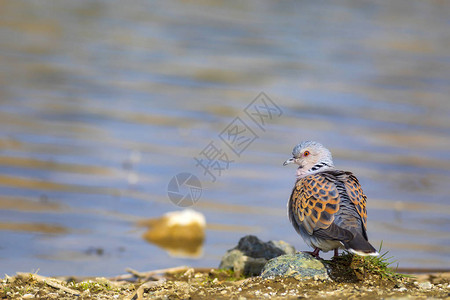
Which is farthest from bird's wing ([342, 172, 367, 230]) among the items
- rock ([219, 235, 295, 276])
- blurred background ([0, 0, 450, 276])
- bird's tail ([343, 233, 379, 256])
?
blurred background ([0, 0, 450, 276])

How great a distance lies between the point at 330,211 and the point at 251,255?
4.98ft

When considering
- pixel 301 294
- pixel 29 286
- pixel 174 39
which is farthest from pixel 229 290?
pixel 174 39

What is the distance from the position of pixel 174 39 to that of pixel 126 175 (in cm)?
839

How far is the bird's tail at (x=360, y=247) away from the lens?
4.86 metres

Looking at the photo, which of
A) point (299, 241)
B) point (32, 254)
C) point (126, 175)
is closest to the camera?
point (32, 254)

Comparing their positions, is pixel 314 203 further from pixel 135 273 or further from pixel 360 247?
pixel 135 273

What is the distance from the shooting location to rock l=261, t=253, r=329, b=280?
5.26m

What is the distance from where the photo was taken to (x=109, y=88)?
14.0 meters

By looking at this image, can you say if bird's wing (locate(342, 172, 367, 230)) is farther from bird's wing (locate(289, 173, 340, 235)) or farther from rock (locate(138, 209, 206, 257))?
rock (locate(138, 209, 206, 257))

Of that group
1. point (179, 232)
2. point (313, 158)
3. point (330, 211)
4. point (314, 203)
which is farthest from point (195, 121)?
point (330, 211)

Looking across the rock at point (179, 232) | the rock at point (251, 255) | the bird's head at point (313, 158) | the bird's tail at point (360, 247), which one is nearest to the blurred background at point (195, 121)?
the rock at point (179, 232)

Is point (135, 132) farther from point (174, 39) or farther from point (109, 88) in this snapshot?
point (174, 39)

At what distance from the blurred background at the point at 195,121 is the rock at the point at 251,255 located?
3.68 feet

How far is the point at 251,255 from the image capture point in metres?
6.68
